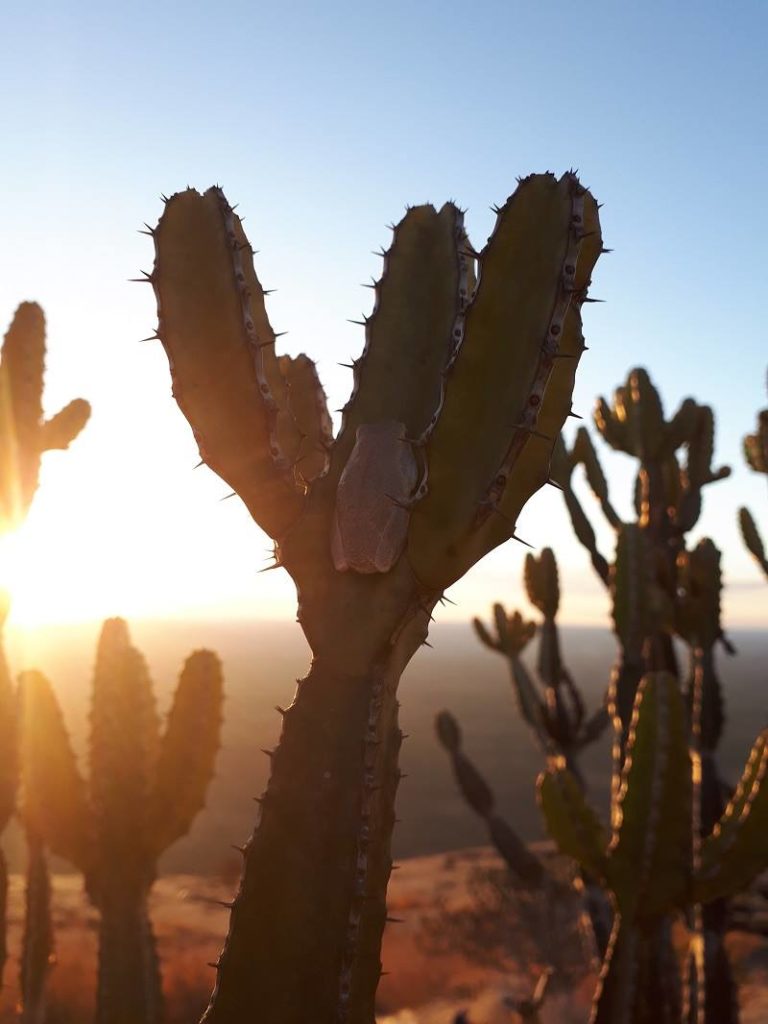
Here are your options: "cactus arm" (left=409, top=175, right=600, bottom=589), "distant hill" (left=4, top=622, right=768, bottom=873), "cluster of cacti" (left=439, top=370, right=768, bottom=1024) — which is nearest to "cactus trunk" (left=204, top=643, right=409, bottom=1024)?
"cactus arm" (left=409, top=175, right=600, bottom=589)

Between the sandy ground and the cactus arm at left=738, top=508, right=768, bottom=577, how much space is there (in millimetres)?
5094

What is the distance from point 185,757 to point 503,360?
155 inches

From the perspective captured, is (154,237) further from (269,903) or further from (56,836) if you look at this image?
(56,836)

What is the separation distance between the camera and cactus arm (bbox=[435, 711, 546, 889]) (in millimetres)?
12953

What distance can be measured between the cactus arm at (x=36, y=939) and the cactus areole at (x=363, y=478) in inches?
160

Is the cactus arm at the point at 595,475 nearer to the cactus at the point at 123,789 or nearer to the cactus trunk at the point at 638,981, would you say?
the cactus trunk at the point at 638,981

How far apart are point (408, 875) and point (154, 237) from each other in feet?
68.7

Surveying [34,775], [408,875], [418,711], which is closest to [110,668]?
[34,775]

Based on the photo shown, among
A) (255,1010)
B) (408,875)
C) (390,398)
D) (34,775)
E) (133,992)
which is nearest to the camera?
(255,1010)

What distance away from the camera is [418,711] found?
58906 millimetres

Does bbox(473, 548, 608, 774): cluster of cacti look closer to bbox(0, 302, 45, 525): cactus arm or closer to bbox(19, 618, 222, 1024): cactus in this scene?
bbox(19, 618, 222, 1024): cactus

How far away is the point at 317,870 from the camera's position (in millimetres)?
2678

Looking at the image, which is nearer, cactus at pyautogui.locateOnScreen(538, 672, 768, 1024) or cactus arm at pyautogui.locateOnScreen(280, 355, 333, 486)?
cactus arm at pyautogui.locateOnScreen(280, 355, 333, 486)

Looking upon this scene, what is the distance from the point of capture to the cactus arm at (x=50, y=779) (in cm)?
559
